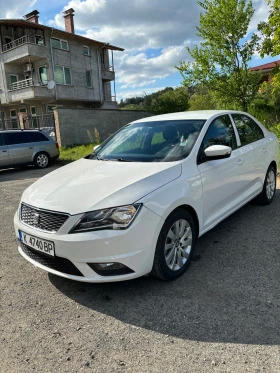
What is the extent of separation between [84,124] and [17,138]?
5891mm

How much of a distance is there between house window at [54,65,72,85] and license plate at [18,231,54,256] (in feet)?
88.3

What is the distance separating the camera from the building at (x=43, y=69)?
25.8 meters

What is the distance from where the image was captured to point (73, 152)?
14695 millimetres

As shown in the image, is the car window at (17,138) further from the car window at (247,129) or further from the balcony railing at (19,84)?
the balcony railing at (19,84)

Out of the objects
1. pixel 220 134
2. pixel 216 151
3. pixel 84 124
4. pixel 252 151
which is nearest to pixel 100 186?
pixel 216 151

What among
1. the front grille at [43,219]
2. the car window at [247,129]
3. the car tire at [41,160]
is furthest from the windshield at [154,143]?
the car tire at [41,160]

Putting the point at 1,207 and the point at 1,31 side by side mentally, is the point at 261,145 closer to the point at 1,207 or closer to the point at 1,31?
the point at 1,207

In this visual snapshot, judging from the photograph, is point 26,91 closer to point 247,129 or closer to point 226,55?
point 226,55

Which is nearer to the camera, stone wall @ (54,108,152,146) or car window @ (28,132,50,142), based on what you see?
car window @ (28,132,50,142)

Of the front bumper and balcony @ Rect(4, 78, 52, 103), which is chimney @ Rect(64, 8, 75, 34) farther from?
the front bumper

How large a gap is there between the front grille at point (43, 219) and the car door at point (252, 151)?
276cm

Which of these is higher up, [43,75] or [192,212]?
[43,75]

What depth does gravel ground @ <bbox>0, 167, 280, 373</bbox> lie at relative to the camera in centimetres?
217

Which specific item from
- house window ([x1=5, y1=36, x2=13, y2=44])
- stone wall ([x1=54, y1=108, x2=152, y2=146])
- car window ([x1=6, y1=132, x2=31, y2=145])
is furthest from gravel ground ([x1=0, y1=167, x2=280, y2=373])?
house window ([x1=5, y1=36, x2=13, y2=44])
